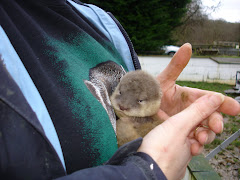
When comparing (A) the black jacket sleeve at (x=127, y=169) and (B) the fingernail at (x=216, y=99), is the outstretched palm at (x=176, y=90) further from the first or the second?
(A) the black jacket sleeve at (x=127, y=169)

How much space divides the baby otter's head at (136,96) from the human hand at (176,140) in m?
0.45

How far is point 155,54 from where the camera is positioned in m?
12.8

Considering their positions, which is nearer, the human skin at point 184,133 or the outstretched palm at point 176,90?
the human skin at point 184,133

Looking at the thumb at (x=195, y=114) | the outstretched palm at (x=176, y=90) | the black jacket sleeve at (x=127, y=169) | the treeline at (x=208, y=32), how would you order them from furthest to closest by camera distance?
the treeline at (x=208, y=32)
the outstretched palm at (x=176, y=90)
the thumb at (x=195, y=114)
the black jacket sleeve at (x=127, y=169)

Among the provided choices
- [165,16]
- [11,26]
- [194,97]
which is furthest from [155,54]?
[11,26]

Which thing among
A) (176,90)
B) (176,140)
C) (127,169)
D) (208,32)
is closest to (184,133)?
(176,140)

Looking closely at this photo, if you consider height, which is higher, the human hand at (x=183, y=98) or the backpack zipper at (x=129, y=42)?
the backpack zipper at (x=129, y=42)

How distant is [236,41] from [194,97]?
21.7 meters

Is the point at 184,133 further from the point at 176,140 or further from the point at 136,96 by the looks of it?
the point at 136,96

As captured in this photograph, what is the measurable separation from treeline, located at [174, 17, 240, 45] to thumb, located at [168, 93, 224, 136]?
18.6 m

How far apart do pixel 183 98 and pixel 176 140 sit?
2.40ft

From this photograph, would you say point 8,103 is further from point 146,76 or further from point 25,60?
point 146,76

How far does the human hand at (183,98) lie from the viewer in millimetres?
1431

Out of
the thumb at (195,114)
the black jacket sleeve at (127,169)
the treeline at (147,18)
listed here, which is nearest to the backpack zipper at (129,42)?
the thumb at (195,114)
